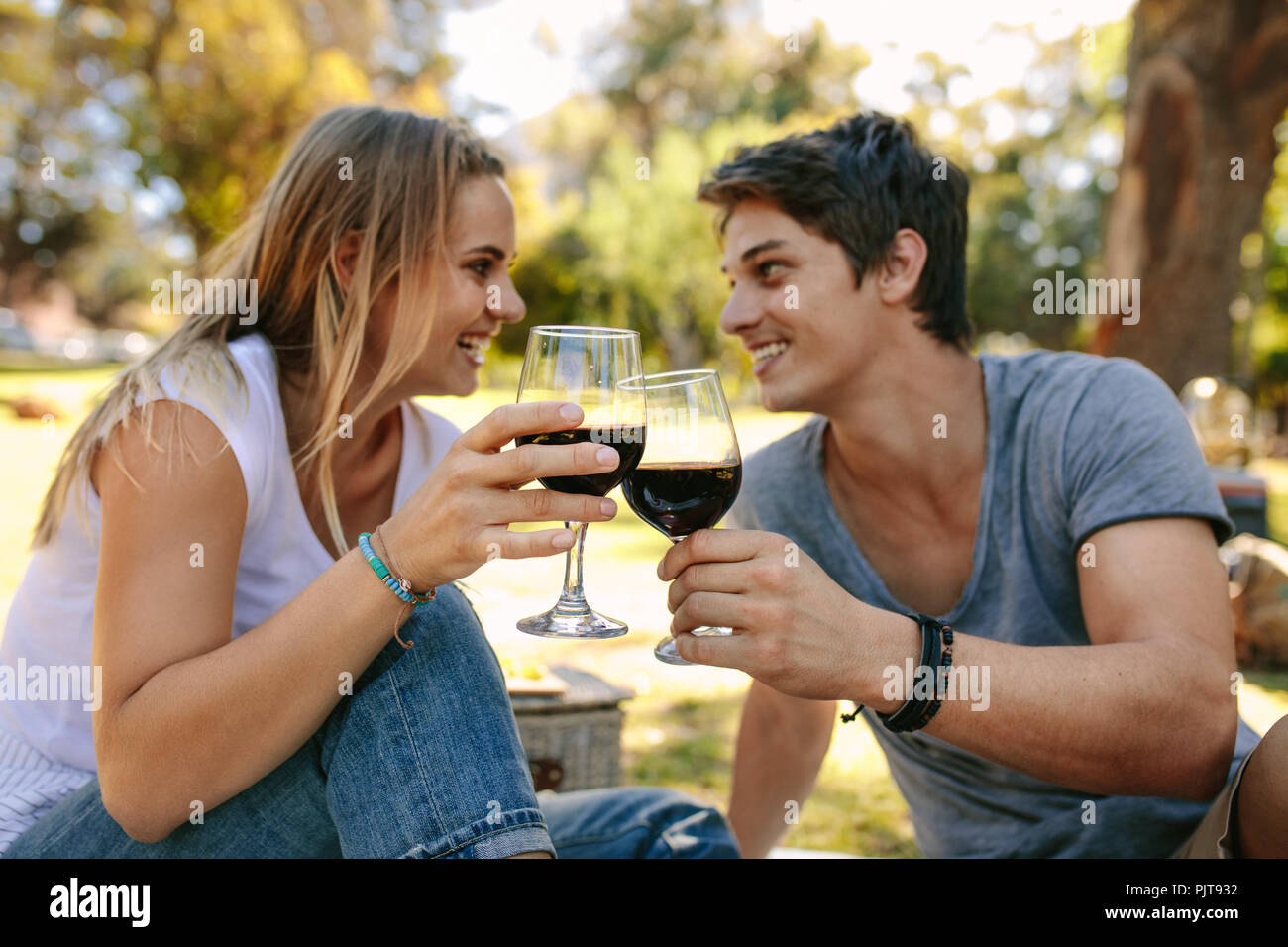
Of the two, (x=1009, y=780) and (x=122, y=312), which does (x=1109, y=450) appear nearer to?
(x=1009, y=780)

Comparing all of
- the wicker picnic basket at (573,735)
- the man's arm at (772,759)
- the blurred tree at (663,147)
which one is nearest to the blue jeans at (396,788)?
the man's arm at (772,759)

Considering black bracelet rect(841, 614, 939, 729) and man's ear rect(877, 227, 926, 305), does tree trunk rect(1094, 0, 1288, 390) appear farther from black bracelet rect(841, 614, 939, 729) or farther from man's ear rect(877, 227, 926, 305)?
black bracelet rect(841, 614, 939, 729)

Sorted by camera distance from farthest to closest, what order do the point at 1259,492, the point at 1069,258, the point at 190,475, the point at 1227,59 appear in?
the point at 1069,258, the point at 1227,59, the point at 1259,492, the point at 190,475

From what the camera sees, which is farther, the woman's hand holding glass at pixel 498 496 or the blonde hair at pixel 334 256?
the blonde hair at pixel 334 256

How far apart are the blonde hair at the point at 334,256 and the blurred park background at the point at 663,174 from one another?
0.42 m

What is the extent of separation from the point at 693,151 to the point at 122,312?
34.9 metres

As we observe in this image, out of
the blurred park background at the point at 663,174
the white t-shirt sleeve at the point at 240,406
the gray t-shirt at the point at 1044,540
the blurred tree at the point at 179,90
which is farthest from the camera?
the blurred tree at the point at 179,90

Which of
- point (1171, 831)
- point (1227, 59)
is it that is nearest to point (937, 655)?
point (1171, 831)

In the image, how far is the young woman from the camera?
1.44m

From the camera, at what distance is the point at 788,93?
36312 mm

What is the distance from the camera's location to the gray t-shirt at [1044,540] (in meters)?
2.03

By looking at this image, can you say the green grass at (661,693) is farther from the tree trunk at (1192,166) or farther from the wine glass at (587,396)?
the tree trunk at (1192,166)
